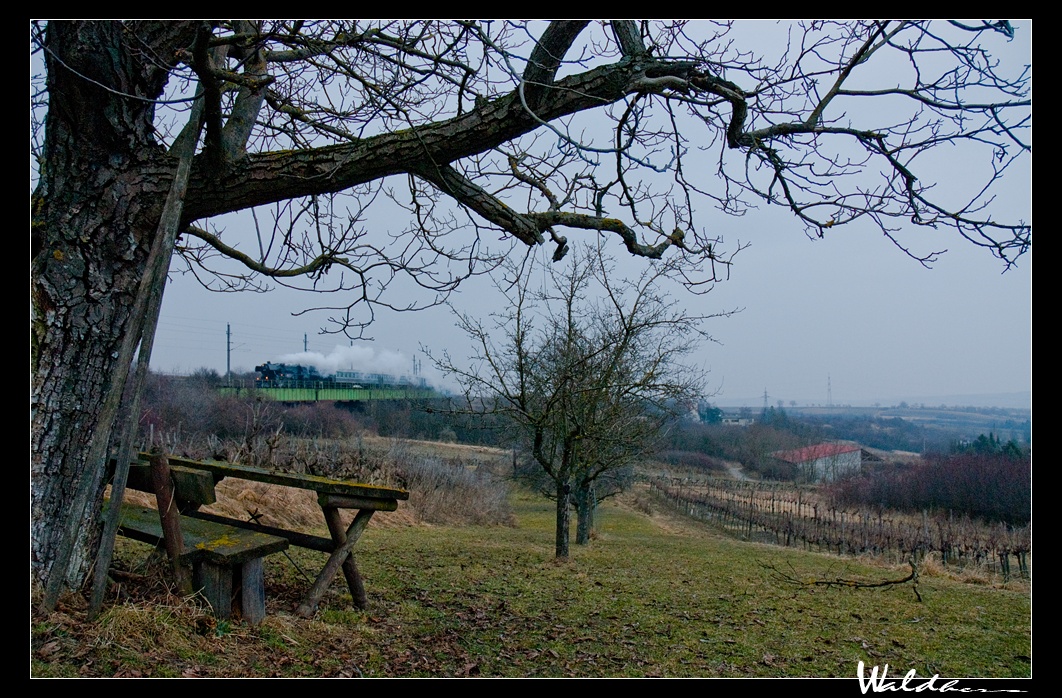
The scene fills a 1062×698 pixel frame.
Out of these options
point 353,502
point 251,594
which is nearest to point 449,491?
point 353,502

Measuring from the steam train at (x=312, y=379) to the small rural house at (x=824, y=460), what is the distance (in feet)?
78.7

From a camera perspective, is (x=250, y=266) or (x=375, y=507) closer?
(x=375, y=507)

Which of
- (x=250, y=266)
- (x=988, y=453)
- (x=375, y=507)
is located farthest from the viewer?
(x=988, y=453)

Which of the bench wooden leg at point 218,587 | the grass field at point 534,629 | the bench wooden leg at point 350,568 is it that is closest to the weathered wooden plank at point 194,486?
the bench wooden leg at point 218,587

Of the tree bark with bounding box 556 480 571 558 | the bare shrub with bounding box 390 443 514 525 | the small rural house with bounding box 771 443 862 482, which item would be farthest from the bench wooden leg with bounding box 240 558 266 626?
the small rural house with bounding box 771 443 862 482

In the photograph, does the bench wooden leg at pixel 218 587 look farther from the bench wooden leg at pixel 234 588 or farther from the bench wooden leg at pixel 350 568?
the bench wooden leg at pixel 350 568

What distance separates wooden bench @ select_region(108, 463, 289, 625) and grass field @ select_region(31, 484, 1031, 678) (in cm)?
14

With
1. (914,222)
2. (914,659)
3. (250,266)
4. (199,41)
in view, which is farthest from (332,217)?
(914,659)

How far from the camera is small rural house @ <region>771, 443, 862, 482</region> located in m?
33.9

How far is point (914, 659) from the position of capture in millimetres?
4562

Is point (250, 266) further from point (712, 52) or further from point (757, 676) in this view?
point (757, 676)

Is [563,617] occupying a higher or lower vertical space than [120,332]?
lower

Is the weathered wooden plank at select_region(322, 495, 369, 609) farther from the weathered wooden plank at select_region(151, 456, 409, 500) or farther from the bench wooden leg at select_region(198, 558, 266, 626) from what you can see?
the bench wooden leg at select_region(198, 558, 266, 626)

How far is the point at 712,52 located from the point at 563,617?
4.31 metres
